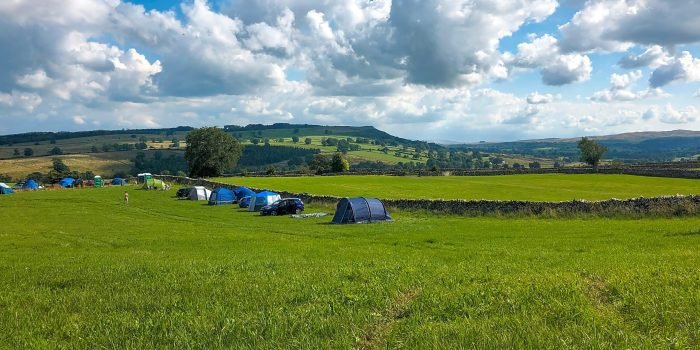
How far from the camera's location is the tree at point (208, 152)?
11800cm

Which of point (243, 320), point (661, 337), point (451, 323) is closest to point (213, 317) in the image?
point (243, 320)

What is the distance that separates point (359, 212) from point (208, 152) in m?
90.8

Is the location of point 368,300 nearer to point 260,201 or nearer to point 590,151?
point 260,201

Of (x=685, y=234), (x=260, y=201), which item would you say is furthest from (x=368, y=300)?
(x=260, y=201)

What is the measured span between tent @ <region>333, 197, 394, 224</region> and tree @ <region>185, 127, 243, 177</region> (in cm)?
8889

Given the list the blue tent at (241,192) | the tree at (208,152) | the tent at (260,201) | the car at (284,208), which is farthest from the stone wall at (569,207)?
the tree at (208,152)

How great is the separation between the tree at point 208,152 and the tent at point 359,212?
292ft

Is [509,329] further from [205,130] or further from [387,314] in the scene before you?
[205,130]

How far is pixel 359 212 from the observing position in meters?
34.1

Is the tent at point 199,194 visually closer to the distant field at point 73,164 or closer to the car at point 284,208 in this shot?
the car at point 284,208

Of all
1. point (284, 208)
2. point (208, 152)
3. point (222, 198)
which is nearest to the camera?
point (284, 208)

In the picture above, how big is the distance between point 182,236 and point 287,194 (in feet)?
99.2

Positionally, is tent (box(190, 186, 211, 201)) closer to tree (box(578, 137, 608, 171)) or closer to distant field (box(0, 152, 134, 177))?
tree (box(578, 137, 608, 171))

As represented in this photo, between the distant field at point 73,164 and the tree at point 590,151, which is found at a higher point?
the tree at point 590,151
